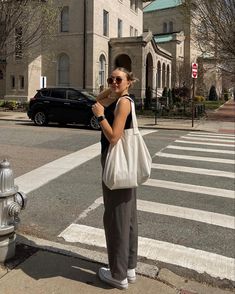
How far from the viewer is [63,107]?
64.0ft

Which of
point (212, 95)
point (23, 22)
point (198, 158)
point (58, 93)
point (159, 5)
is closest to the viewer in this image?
point (198, 158)

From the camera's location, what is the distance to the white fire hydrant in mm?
4070

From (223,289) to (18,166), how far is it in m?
6.57

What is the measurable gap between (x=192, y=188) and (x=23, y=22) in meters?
19.9

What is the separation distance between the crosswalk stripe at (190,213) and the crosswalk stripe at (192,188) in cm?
123

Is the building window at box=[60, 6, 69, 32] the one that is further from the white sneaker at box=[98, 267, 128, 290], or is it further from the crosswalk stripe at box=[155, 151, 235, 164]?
the white sneaker at box=[98, 267, 128, 290]

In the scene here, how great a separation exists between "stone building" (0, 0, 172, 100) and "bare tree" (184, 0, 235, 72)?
8.68 metres

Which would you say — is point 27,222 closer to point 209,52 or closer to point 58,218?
point 58,218

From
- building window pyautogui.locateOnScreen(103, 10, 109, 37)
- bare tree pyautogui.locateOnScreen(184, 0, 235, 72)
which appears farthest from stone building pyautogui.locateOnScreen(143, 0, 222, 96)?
building window pyautogui.locateOnScreen(103, 10, 109, 37)

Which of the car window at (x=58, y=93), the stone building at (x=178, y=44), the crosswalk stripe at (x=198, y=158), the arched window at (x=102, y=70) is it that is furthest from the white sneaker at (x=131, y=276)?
the arched window at (x=102, y=70)

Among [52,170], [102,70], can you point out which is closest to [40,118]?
[52,170]

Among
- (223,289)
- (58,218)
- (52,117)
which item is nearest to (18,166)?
(58,218)

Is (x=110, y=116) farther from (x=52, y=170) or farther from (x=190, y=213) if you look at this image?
(x=52, y=170)

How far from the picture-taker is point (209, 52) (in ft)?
91.9
